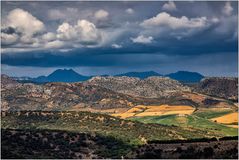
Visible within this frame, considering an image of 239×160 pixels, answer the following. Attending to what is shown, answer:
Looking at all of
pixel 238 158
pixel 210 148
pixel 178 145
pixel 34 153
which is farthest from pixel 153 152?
pixel 34 153

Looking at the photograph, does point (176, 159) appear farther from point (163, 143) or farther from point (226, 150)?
point (163, 143)

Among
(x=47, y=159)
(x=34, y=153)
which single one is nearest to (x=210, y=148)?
(x=47, y=159)

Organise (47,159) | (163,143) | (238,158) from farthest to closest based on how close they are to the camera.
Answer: (47,159), (163,143), (238,158)

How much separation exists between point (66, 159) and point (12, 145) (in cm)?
2561

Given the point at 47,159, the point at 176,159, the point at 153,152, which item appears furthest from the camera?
the point at 47,159

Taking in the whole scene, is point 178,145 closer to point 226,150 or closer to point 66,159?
point 226,150

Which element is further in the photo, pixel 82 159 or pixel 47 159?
pixel 82 159

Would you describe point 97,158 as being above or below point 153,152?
below

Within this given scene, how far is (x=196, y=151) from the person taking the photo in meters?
113

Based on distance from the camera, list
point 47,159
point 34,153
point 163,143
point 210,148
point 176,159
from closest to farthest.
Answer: point 176,159, point 210,148, point 163,143, point 47,159, point 34,153

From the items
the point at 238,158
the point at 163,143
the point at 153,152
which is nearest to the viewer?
the point at 238,158

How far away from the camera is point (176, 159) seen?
4124 inches

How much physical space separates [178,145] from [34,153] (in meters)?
86.3

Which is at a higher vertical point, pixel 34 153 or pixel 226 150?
pixel 226 150
